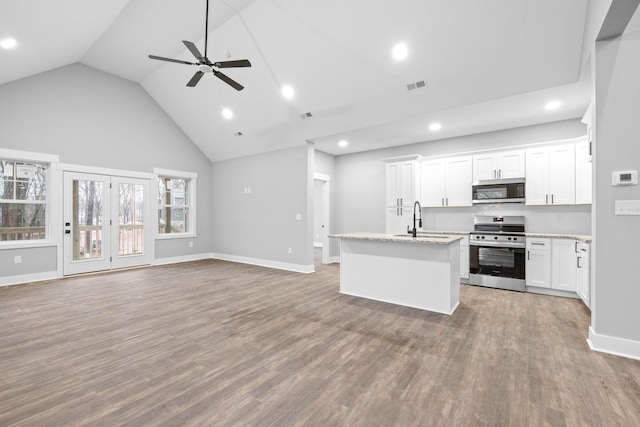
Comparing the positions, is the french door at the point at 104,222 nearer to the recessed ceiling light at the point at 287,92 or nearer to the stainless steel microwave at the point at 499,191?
the recessed ceiling light at the point at 287,92

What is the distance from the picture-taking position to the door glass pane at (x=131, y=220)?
251 inches

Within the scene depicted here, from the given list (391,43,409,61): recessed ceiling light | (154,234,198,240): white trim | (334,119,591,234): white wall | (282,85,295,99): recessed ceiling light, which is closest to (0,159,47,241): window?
(154,234,198,240): white trim

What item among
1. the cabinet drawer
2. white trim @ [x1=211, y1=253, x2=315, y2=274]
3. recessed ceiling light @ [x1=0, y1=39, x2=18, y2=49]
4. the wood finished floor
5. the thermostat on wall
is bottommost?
the wood finished floor

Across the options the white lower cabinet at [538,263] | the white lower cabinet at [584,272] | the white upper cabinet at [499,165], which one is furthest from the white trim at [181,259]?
the white lower cabinet at [584,272]

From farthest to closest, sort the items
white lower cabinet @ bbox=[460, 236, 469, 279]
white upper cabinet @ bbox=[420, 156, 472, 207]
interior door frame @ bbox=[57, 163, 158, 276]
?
white upper cabinet @ bbox=[420, 156, 472, 207] < interior door frame @ bbox=[57, 163, 158, 276] < white lower cabinet @ bbox=[460, 236, 469, 279]

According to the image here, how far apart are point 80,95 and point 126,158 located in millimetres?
1410

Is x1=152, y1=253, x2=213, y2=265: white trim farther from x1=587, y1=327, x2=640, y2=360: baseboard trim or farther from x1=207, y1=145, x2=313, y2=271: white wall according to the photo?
x1=587, y1=327, x2=640, y2=360: baseboard trim

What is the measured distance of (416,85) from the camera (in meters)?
4.09

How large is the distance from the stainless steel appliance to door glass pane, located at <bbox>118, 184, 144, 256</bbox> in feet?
23.5

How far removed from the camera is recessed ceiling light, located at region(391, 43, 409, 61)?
3649 mm

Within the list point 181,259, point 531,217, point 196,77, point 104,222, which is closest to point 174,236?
point 181,259

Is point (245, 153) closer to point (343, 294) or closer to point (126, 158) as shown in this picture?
point (126, 158)

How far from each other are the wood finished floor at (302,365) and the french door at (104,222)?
1832 mm

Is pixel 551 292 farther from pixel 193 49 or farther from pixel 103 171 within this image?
pixel 103 171
